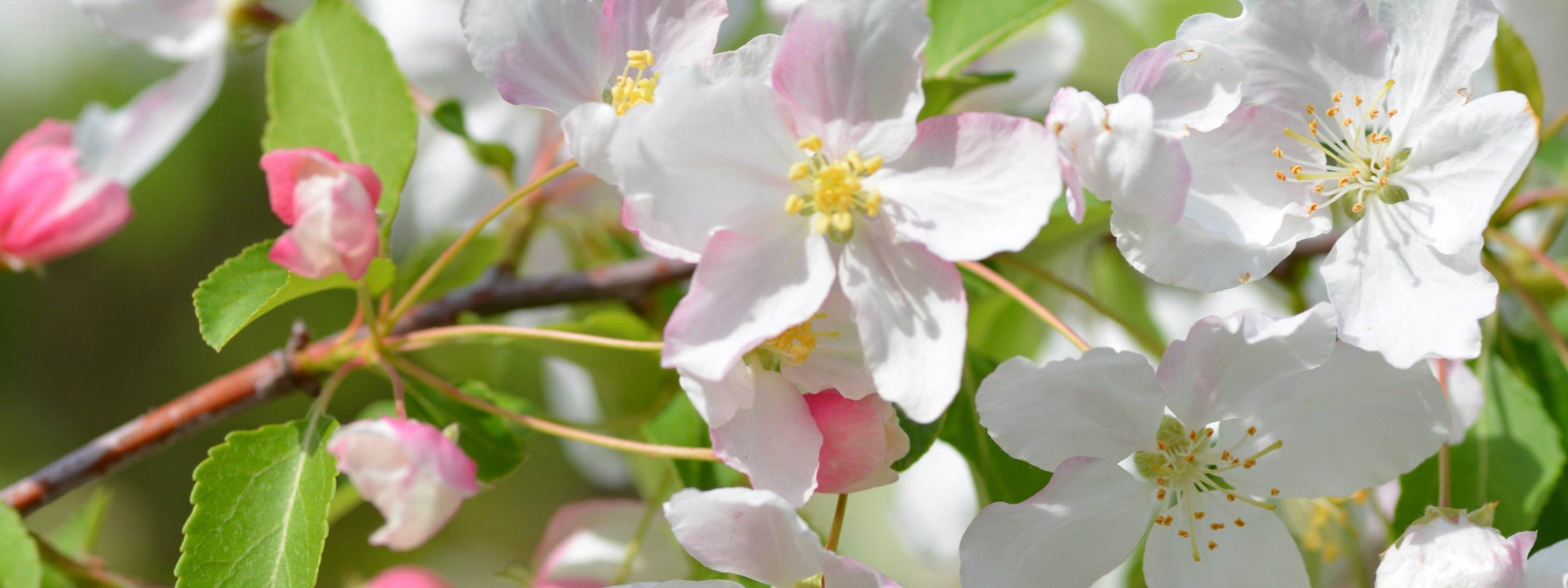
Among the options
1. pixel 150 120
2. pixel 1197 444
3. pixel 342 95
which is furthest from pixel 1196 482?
pixel 150 120

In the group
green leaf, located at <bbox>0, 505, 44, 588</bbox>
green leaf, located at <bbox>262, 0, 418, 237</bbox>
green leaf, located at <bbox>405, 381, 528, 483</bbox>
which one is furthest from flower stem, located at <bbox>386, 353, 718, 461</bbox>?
green leaf, located at <bbox>0, 505, 44, 588</bbox>

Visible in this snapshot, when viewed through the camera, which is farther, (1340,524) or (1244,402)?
(1340,524)

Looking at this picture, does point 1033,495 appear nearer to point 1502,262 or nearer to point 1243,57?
point 1243,57

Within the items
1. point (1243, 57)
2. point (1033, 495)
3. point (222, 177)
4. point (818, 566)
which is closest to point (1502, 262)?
point (1243, 57)

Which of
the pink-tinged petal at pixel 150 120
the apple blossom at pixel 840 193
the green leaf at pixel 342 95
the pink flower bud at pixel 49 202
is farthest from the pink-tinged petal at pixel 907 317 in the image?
the pink-tinged petal at pixel 150 120

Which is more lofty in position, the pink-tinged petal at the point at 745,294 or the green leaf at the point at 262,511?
the pink-tinged petal at the point at 745,294

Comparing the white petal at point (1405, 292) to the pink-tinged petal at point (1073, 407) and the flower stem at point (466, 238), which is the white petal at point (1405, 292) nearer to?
the pink-tinged petal at point (1073, 407)

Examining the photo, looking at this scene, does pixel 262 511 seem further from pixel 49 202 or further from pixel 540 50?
pixel 49 202
